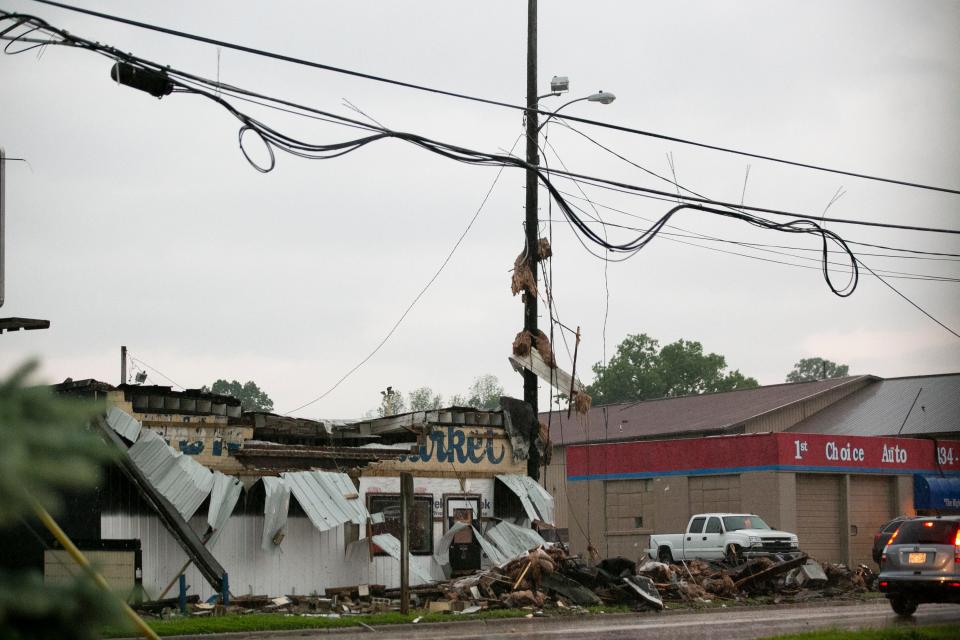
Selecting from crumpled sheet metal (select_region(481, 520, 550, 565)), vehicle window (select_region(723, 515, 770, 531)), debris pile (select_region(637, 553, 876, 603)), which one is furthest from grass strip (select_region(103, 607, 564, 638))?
vehicle window (select_region(723, 515, 770, 531))

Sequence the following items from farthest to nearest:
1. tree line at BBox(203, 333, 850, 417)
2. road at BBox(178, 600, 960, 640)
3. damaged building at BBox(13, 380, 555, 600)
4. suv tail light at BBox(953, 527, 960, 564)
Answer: tree line at BBox(203, 333, 850, 417)
damaged building at BBox(13, 380, 555, 600)
suv tail light at BBox(953, 527, 960, 564)
road at BBox(178, 600, 960, 640)

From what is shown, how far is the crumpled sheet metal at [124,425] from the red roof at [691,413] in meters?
27.1

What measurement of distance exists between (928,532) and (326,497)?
11.9 m

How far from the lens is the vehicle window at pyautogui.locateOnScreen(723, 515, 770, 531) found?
109 feet

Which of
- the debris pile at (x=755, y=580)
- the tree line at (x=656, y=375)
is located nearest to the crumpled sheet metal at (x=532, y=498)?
the debris pile at (x=755, y=580)

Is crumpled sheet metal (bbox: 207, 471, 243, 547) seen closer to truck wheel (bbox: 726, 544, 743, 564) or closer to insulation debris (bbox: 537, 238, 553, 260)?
insulation debris (bbox: 537, 238, 553, 260)

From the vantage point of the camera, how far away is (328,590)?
24078 millimetres

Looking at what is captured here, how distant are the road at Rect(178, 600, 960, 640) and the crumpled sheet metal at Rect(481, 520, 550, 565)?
5.40m

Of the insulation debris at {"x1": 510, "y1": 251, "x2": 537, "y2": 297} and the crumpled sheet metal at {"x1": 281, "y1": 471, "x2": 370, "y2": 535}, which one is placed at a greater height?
the insulation debris at {"x1": 510, "y1": 251, "x2": 537, "y2": 297}

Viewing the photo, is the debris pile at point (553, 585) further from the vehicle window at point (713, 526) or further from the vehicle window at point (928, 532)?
the vehicle window at point (713, 526)

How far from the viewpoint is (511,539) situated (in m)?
26.8

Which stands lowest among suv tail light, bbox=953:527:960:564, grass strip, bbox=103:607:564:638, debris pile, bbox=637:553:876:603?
debris pile, bbox=637:553:876:603

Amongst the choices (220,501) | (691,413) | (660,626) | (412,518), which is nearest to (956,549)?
(660,626)

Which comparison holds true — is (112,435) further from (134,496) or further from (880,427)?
(880,427)
